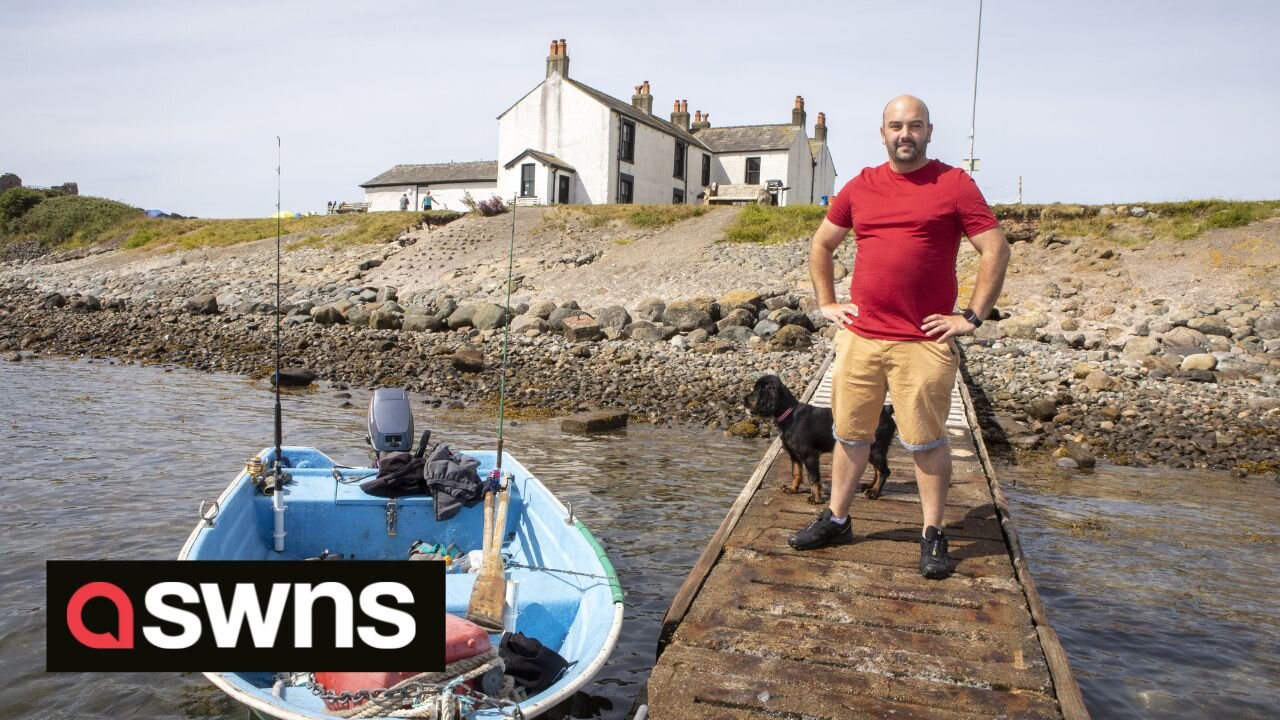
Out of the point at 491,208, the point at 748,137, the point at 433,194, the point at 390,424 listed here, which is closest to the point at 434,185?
the point at 433,194

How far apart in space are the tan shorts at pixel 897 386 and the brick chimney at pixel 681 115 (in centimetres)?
4306

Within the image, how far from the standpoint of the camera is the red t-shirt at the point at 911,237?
445cm

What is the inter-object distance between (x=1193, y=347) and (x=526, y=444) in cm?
1249

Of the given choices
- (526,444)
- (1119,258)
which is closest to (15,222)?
(526,444)

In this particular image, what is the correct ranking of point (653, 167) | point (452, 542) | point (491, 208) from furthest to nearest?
point (653, 167), point (491, 208), point (452, 542)

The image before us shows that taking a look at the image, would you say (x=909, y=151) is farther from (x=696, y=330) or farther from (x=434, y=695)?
(x=696, y=330)

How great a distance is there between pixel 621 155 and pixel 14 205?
3952 cm

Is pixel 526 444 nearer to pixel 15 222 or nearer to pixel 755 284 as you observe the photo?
pixel 755 284

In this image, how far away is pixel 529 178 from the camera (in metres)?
37.9

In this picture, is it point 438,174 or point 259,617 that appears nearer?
point 259,617

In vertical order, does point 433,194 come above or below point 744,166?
below

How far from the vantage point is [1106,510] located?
9445 millimetres

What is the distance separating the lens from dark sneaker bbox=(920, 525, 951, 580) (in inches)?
193

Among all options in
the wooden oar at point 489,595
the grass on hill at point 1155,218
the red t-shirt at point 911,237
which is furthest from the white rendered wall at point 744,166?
the wooden oar at point 489,595
